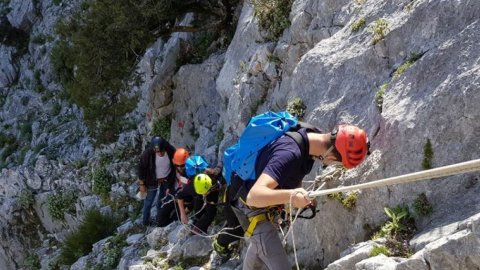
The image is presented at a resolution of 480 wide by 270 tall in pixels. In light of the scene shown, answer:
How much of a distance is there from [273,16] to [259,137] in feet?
22.6

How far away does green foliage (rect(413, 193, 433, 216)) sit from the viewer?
234 inches

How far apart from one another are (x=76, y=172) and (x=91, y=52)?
6.48 meters

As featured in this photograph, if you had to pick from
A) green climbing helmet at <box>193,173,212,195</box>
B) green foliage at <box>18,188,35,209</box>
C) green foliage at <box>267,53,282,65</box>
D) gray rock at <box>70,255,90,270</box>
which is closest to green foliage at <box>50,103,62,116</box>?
green foliage at <box>18,188,35,209</box>

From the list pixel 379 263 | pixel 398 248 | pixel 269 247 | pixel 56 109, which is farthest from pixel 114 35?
pixel 56 109

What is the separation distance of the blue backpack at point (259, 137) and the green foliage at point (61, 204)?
1483 cm

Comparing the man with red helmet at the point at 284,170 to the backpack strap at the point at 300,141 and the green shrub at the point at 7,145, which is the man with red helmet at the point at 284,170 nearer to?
the backpack strap at the point at 300,141

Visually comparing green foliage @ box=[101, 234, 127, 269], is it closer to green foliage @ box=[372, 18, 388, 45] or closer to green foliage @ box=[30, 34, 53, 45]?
green foliage @ box=[372, 18, 388, 45]

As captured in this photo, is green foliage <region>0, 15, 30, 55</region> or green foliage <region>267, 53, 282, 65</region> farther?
green foliage <region>0, 15, 30, 55</region>

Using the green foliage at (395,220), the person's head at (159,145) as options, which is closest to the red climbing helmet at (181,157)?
the person's head at (159,145)

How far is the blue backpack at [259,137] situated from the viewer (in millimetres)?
5219

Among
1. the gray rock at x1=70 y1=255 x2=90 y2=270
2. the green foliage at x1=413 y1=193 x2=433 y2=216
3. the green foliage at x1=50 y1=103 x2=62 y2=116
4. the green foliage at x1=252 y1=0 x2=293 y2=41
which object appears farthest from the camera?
the green foliage at x1=50 y1=103 x2=62 y2=116

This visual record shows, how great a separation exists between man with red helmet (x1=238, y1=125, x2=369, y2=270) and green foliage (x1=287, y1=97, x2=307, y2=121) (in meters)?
2.73

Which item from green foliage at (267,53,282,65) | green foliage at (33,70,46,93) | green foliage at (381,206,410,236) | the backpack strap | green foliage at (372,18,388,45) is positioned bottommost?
green foliage at (381,206,410,236)

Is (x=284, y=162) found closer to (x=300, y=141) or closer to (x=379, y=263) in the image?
(x=300, y=141)
